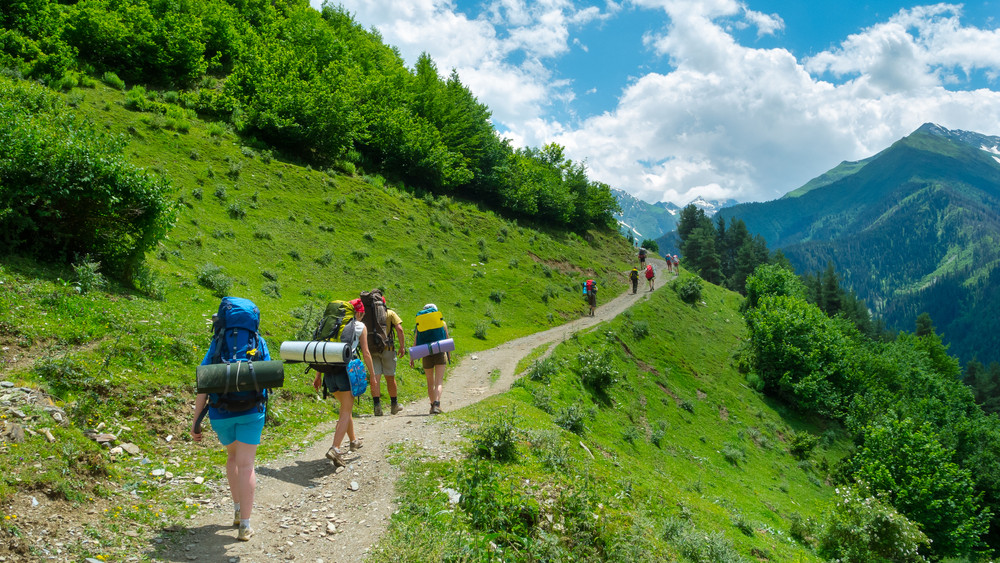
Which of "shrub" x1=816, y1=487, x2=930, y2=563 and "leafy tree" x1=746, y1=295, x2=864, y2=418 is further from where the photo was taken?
"leafy tree" x1=746, y1=295, x2=864, y2=418

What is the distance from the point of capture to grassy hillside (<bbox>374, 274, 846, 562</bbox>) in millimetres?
8250

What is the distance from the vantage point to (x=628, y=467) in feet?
49.0

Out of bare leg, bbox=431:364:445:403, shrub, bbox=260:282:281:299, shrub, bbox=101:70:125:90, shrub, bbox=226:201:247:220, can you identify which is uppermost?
shrub, bbox=101:70:125:90

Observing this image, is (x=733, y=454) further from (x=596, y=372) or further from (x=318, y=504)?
(x=318, y=504)

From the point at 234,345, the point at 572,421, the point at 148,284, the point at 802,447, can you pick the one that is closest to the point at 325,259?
the point at 148,284

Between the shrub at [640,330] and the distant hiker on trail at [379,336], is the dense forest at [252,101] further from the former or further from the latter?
the shrub at [640,330]

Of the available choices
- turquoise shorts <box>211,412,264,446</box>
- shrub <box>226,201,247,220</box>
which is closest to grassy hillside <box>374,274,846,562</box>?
turquoise shorts <box>211,412,264,446</box>

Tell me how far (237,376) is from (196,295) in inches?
488

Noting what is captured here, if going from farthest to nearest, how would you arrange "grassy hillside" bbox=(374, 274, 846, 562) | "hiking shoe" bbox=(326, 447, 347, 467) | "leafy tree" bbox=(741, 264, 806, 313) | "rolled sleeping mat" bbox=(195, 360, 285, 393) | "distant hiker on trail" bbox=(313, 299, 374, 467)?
"leafy tree" bbox=(741, 264, 806, 313), "distant hiker on trail" bbox=(313, 299, 374, 467), "hiking shoe" bbox=(326, 447, 347, 467), "grassy hillside" bbox=(374, 274, 846, 562), "rolled sleeping mat" bbox=(195, 360, 285, 393)

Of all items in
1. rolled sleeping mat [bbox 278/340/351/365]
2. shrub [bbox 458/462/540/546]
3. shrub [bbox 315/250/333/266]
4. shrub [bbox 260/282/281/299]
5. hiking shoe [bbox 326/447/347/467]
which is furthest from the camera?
shrub [bbox 315/250/333/266]

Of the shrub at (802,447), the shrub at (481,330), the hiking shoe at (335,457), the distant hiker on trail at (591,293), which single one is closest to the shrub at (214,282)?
the hiking shoe at (335,457)

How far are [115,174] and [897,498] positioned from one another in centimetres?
4713

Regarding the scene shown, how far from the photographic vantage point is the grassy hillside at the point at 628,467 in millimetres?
8250

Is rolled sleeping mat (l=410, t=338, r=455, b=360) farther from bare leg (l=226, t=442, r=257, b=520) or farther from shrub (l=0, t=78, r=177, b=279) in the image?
shrub (l=0, t=78, r=177, b=279)
